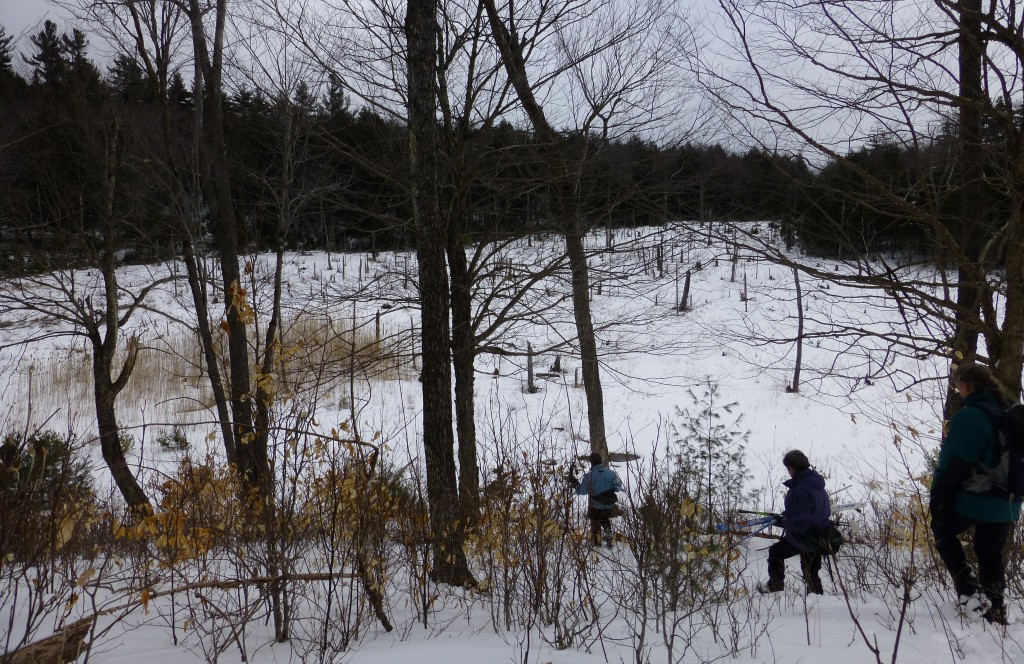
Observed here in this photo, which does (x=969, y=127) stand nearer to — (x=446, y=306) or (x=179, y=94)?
(x=446, y=306)

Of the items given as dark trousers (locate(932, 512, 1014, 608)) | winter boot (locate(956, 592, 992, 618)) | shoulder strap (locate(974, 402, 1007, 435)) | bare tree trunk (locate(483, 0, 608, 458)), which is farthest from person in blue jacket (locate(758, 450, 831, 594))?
bare tree trunk (locate(483, 0, 608, 458))

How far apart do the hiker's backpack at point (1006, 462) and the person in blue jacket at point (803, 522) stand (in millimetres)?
1175

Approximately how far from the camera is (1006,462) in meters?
3.74

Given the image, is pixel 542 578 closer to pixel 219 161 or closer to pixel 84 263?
pixel 219 161

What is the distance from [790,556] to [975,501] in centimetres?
151

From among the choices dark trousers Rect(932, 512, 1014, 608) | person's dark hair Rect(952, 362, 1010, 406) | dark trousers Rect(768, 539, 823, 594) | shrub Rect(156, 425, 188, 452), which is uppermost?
person's dark hair Rect(952, 362, 1010, 406)

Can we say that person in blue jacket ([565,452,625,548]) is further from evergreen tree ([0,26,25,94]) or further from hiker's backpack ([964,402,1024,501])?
evergreen tree ([0,26,25,94])

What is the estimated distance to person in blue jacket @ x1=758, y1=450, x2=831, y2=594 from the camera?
491 cm

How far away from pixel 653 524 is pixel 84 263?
954 centimetres

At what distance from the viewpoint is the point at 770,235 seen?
19.3 ft

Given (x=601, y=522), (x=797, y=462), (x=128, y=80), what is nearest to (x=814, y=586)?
(x=797, y=462)

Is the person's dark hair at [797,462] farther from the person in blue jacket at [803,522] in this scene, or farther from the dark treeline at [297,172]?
the dark treeline at [297,172]

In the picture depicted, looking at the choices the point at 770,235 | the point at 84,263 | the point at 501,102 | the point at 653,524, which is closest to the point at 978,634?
the point at 653,524

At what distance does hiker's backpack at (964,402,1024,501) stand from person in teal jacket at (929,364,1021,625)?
12 mm
